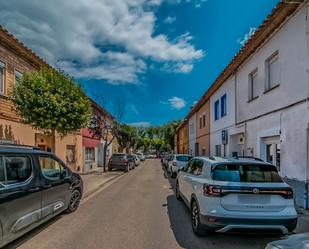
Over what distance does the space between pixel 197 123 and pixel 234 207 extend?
24614 mm

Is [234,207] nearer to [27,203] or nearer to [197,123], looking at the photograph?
[27,203]

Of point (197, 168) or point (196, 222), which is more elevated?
point (197, 168)

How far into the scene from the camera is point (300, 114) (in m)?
8.29

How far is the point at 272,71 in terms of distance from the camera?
10719mm

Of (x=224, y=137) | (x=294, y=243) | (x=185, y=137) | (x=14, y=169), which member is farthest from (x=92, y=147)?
(x=294, y=243)

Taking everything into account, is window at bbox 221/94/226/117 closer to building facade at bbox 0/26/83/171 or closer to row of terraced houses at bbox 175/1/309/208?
row of terraced houses at bbox 175/1/309/208

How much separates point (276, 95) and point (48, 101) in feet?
27.9

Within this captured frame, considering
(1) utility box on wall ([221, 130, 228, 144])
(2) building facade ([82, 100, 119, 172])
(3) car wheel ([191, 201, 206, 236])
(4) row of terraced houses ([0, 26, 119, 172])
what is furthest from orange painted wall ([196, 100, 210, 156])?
(3) car wheel ([191, 201, 206, 236])

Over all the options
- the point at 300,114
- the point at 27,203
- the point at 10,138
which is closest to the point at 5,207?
the point at 27,203

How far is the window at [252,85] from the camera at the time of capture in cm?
1233

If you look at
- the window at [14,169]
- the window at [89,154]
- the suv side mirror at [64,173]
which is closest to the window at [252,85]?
the suv side mirror at [64,173]

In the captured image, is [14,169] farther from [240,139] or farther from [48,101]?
[240,139]

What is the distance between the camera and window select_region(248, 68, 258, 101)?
40.4 ft

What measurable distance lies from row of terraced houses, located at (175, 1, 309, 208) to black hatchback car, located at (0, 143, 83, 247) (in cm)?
648
